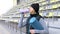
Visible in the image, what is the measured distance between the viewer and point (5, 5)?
1213cm

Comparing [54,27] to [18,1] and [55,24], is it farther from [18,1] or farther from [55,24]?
[18,1]

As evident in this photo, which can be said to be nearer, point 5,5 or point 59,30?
point 59,30

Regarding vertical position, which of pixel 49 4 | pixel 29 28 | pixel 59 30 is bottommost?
pixel 59 30

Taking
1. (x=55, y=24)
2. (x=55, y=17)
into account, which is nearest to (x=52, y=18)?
(x=55, y=17)

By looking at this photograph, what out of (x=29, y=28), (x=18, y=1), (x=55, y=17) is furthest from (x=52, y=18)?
(x=18, y=1)

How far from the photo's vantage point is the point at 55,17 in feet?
12.0

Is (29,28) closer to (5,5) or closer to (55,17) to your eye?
(55,17)

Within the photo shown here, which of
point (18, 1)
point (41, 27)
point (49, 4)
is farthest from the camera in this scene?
point (18, 1)

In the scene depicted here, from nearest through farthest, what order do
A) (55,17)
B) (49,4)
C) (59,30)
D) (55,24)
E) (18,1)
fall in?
(59,30)
(55,24)
(55,17)
(49,4)
(18,1)

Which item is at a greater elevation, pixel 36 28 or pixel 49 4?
pixel 49 4

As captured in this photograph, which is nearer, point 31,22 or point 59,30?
point 31,22

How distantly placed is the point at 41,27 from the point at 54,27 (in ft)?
4.54

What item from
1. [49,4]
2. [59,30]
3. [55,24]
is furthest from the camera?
[49,4]

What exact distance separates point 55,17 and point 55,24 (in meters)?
0.35
